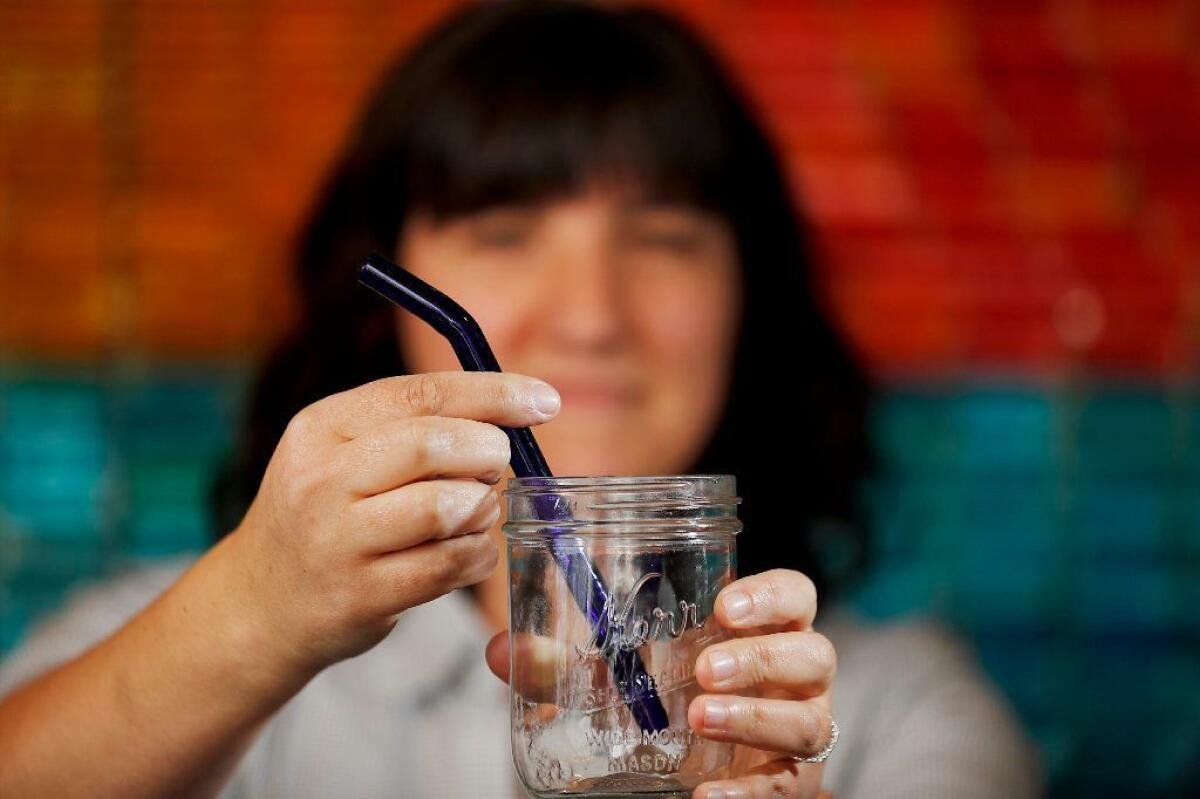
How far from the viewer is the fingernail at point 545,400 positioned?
63 cm

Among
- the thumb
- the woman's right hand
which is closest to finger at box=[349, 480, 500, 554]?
the woman's right hand

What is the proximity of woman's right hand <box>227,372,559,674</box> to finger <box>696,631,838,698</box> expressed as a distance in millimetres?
123

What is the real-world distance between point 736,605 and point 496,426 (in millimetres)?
145

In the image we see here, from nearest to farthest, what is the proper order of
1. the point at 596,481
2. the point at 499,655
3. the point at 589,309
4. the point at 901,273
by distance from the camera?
1. the point at 596,481
2. the point at 499,655
3. the point at 589,309
4. the point at 901,273

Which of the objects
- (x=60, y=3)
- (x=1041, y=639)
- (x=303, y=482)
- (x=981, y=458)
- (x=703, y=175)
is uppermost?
(x=60, y=3)

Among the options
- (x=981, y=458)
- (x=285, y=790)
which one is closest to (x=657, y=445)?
(x=285, y=790)

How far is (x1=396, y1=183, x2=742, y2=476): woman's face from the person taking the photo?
115cm

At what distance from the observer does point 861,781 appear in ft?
3.79

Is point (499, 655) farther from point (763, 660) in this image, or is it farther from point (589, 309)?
point (589, 309)

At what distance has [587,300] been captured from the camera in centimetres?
113

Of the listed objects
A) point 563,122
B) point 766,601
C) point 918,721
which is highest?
point 563,122

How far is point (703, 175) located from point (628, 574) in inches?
26.5

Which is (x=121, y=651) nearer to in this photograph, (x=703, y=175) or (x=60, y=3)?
(x=703, y=175)

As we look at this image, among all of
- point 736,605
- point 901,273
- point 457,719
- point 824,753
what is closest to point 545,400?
point 736,605
